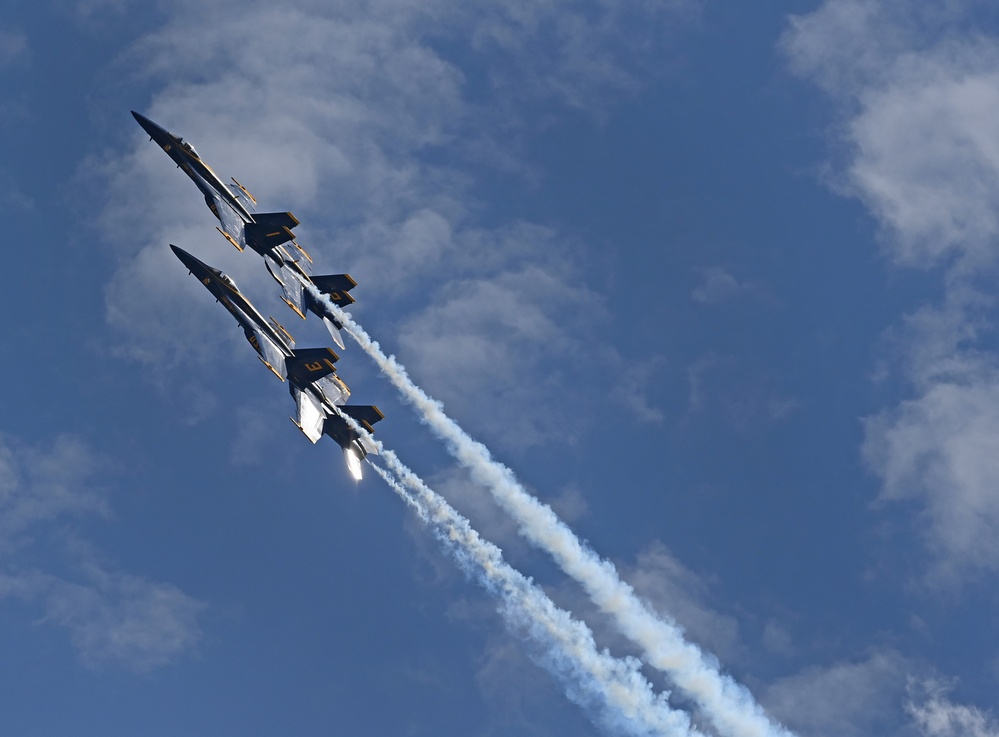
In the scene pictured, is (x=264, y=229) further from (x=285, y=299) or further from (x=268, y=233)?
(x=285, y=299)

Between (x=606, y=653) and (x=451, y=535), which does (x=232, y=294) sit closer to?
(x=451, y=535)

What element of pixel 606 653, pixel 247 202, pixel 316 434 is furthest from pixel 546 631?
pixel 247 202

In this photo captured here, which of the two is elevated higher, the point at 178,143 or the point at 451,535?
the point at 178,143

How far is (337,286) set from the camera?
132250 mm

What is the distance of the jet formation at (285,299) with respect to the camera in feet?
395

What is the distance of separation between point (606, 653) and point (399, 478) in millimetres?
23677

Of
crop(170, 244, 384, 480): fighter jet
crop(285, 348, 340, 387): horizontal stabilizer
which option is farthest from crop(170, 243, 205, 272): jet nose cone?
crop(285, 348, 340, 387): horizontal stabilizer

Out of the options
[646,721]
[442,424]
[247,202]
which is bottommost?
[646,721]

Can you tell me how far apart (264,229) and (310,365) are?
1827 centimetres

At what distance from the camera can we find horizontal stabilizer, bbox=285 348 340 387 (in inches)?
4727

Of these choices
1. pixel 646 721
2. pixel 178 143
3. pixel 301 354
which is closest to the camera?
pixel 646 721

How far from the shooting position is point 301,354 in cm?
12081

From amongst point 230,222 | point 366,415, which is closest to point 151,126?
point 230,222

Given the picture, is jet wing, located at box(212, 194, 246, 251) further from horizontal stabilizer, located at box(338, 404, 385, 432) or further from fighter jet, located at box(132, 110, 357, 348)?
horizontal stabilizer, located at box(338, 404, 385, 432)
